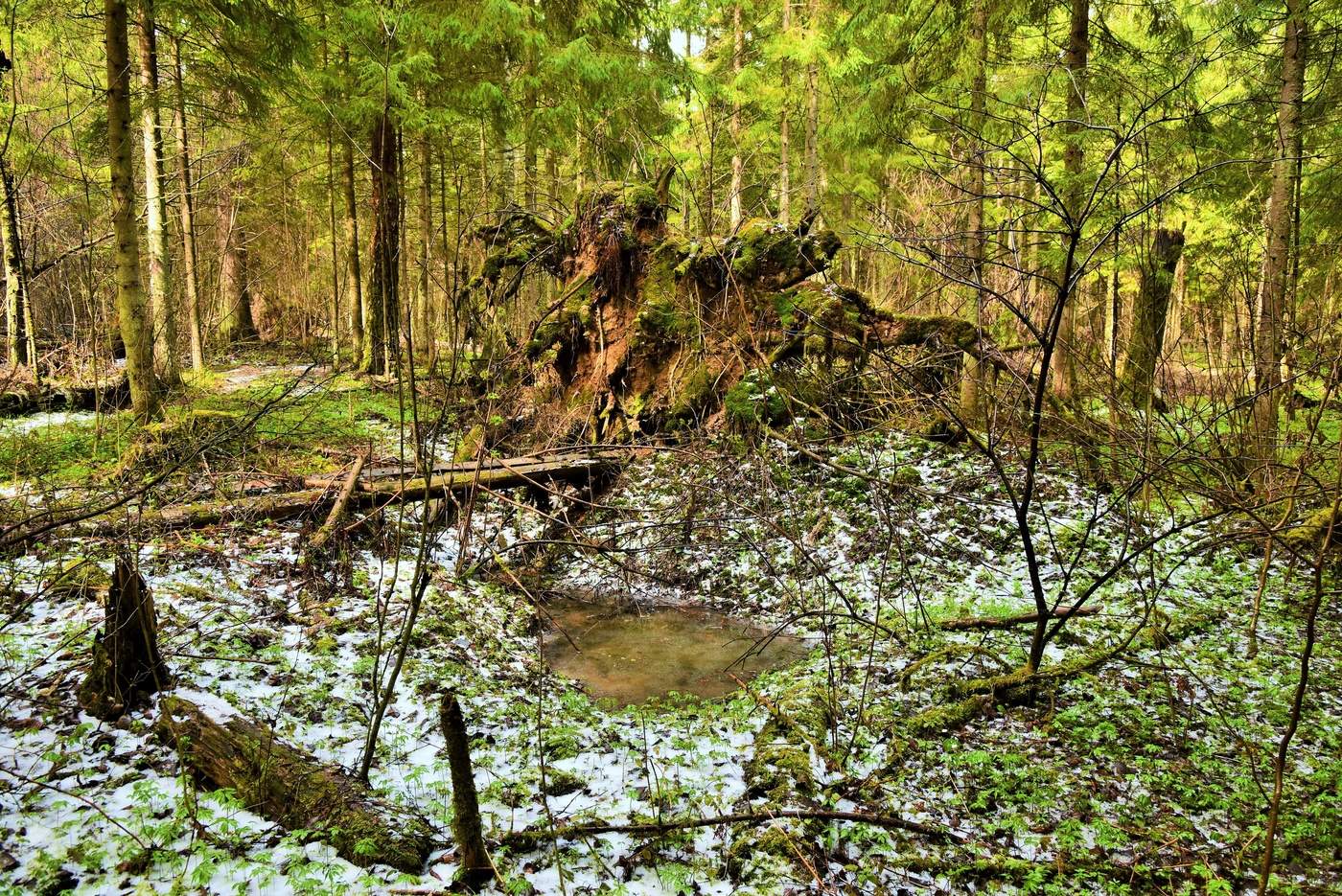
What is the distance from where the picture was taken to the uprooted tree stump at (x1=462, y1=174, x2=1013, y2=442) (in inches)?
A: 373

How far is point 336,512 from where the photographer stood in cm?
645

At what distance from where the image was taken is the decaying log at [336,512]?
6.24 meters

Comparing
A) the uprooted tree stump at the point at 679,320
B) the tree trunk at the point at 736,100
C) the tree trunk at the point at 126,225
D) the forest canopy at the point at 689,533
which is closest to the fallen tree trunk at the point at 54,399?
the forest canopy at the point at 689,533

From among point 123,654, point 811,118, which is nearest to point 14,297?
point 123,654

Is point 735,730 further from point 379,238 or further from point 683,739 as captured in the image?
point 379,238

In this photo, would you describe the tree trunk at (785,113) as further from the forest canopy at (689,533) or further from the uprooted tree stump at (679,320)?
the uprooted tree stump at (679,320)

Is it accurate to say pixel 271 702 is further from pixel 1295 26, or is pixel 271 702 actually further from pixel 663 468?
pixel 1295 26

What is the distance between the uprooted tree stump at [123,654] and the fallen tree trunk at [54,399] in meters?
8.34

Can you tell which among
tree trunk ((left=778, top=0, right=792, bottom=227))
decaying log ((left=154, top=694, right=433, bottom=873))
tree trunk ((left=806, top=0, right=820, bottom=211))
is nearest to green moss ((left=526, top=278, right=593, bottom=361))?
tree trunk ((left=778, top=0, right=792, bottom=227))

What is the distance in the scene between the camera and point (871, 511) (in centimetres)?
775

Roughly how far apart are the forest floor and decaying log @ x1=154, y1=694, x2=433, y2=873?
92 mm

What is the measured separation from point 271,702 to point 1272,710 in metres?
6.13

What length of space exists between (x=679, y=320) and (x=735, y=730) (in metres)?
6.43

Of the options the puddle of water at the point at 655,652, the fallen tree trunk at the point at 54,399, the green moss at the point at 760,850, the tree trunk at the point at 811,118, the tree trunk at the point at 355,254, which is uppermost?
the tree trunk at the point at 811,118
